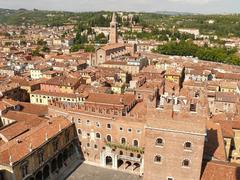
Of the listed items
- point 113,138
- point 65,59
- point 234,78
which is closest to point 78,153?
point 113,138

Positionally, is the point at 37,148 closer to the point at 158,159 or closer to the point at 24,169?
the point at 24,169

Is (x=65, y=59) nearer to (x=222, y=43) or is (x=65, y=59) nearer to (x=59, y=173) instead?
(x=59, y=173)

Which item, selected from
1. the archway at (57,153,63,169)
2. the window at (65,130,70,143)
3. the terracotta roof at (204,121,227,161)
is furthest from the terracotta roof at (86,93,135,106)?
the terracotta roof at (204,121,227,161)

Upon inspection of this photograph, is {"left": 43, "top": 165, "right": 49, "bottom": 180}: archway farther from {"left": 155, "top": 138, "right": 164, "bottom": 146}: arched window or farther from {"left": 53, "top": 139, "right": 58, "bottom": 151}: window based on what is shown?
{"left": 155, "top": 138, "right": 164, "bottom": 146}: arched window

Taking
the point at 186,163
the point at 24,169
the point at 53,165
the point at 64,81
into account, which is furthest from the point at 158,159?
the point at 64,81

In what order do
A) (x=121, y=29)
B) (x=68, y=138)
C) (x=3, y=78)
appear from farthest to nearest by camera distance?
(x=121, y=29) < (x=3, y=78) < (x=68, y=138)

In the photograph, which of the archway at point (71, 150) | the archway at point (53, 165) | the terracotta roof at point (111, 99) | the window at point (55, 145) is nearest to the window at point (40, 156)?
the window at point (55, 145)
